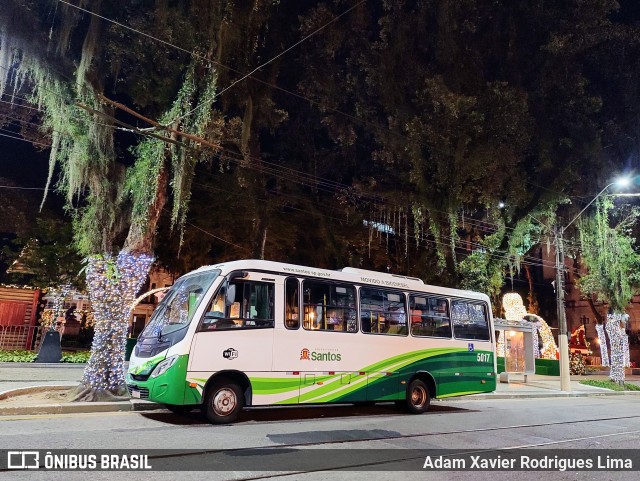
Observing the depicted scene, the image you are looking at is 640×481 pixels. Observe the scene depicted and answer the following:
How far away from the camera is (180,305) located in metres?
9.41

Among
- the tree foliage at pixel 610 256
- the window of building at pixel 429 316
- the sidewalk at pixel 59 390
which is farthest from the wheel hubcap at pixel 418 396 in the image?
the tree foliage at pixel 610 256

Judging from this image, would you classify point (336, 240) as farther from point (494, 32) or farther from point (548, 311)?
point (548, 311)

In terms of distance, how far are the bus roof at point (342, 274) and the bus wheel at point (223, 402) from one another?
2106mm

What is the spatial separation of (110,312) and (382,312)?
20.5 ft

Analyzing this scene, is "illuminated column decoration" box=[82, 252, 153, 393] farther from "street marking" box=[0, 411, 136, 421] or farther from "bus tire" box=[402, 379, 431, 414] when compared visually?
"bus tire" box=[402, 379, 431, 414]

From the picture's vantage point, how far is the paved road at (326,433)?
234 inches

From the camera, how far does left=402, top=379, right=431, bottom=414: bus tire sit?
38.8 feet

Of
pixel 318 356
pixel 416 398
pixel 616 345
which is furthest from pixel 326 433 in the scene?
pixel 616 345

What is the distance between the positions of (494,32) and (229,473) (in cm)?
1847

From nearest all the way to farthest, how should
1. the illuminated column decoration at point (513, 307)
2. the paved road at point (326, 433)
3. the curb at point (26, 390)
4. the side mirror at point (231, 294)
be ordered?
1. the paved road at point (326, 433)
2. the side mirror at point (231, 294)
3. the curb at point (26, 390)
4. the illuminated column decoration at point (513, 307)

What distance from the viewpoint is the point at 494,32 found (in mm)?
18609

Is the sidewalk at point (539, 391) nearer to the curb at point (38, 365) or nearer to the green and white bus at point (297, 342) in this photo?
the green and white bus at point (297, 342)

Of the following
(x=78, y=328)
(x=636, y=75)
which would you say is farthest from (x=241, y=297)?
(x=78, y=328)

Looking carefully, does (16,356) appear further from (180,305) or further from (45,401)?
(180,305)
